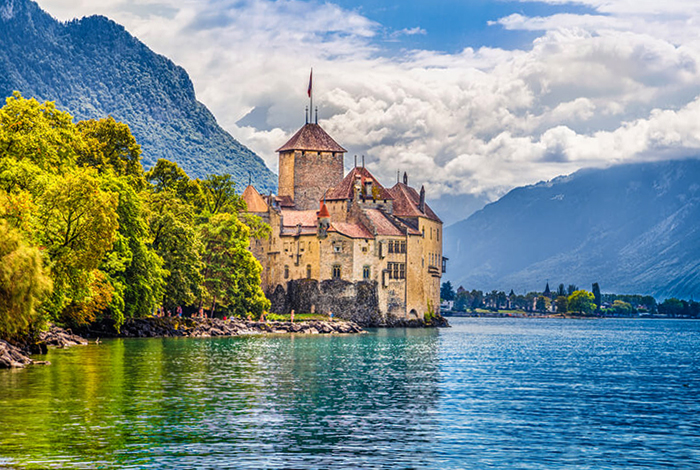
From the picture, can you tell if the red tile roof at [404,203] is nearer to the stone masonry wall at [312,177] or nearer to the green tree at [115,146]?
the stone masonry wall at [312,177]

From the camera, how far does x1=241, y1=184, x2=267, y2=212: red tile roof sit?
5098 inches

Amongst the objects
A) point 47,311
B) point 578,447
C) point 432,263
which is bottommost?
point 578,447

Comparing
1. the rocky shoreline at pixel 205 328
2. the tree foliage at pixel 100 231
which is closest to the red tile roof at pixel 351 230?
the rocky shoreline at pixel 205 328

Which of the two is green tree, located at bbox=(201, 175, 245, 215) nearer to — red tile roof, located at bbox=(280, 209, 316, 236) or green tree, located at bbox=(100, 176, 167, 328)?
red tile roof, located at bbox=(280, 209, 316, 236)

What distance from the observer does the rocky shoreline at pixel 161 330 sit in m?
47.1

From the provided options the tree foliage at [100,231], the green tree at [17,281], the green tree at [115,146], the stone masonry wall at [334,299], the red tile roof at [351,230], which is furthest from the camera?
the red tile roof at [351,230]

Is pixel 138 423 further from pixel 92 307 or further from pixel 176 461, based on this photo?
pixel 92 307

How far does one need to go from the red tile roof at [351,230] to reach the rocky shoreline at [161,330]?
13621mm

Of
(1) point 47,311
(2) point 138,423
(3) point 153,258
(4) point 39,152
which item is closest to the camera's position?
(2) point 138,423

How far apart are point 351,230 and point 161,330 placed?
4767 centimetres

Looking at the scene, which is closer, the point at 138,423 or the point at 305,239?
the point at 138,423

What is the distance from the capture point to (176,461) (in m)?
25.0

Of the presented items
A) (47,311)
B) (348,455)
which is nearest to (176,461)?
(348,455)

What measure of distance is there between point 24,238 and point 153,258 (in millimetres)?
25958
